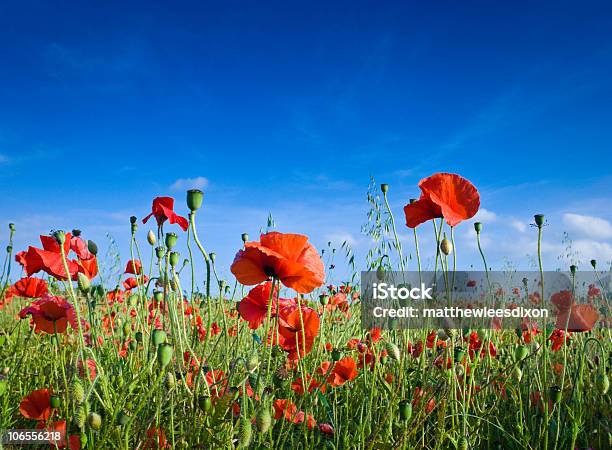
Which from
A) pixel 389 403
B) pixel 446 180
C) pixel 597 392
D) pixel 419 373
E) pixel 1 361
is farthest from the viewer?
pixel 1 361

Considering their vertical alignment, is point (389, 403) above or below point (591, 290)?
below

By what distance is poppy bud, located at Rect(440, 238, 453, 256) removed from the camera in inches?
66.7

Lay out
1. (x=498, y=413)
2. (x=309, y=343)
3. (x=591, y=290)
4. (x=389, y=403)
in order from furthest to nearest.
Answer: (x=591, y=290), (x=498, y=413), (x=309, y=343), (x=389, y=403)

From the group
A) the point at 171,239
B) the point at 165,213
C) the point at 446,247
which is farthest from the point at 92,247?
the point at 446,247

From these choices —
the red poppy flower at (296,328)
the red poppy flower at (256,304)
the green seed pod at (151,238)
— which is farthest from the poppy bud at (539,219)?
the green seed pod at (151,238)

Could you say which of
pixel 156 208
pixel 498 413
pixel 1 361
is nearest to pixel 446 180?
pixel 156 208

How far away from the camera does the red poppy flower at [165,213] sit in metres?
1.85

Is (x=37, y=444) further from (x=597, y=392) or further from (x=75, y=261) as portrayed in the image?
(x=597, y=392)

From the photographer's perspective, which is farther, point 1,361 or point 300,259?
point 1,361

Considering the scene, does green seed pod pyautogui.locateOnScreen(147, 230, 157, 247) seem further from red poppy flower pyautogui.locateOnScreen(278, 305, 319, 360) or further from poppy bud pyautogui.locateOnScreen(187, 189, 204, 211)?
poppy bud pyautogui.locateOnScreen(187, 189, 204, 211)

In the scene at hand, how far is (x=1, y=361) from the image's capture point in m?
2.88

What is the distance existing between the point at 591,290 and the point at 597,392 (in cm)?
196

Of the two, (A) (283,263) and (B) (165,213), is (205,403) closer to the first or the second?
(A) (283,263)

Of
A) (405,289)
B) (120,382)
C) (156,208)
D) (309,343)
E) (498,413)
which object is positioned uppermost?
(156,208)
